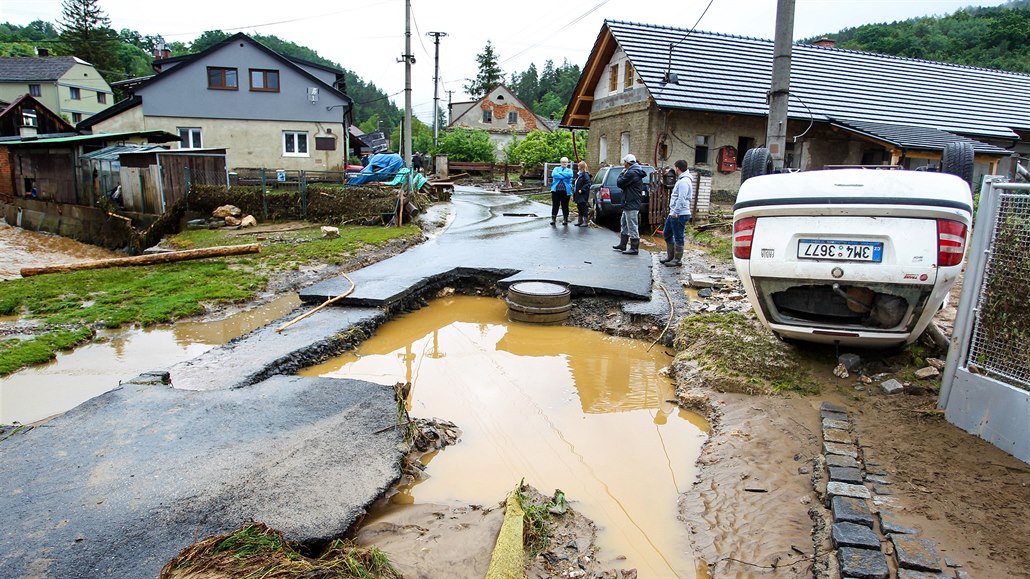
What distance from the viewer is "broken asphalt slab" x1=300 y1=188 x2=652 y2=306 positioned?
8.19 meters

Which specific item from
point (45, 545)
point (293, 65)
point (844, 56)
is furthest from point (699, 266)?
point (293, 65)

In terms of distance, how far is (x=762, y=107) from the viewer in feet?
59.2

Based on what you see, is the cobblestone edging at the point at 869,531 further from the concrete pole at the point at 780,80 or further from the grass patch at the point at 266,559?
the concrete pole at the point at 780,80

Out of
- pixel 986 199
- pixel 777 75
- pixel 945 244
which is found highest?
pixel 777 75

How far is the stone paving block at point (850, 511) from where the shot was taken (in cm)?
314

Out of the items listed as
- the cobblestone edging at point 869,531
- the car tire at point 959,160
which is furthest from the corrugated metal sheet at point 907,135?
the cobblestone edging at point 869,531

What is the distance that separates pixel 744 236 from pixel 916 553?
2.66m

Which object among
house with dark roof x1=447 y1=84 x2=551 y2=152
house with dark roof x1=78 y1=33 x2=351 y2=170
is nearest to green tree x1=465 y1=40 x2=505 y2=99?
house with dark roof x1=447 y1=84 x2=551 y2=152

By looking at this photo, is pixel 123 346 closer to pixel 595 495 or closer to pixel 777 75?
pixel 595 495

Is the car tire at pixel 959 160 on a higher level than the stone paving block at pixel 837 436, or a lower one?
higher

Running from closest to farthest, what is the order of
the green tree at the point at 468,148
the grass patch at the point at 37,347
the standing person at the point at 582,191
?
the grass patch at the point at 37,347
the standing person at the point at 582,191
the green tree at the point at 468,148

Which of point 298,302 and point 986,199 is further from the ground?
point 986,199

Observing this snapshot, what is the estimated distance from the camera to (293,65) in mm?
28156

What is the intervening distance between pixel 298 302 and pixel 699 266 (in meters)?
6.53
